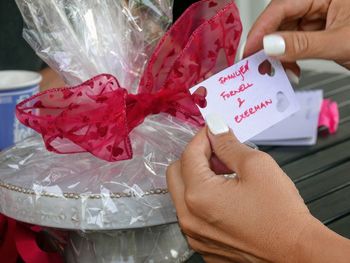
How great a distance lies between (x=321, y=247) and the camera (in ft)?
1.83

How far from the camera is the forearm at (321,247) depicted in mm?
554

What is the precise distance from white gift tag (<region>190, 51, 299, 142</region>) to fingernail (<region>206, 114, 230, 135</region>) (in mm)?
11

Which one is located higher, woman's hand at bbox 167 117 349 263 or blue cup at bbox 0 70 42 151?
woman's hand at bbox 167 117 349 263

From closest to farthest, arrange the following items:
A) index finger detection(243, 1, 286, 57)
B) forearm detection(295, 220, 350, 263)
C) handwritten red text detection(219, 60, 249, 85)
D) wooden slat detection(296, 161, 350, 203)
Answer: forearm detection(295, 220, 350, 263) → handwritten red text detection(219, 60, 249, 85) → index finger detection(243, 1, 286, 57) → wooden slat detection(296, 161, 350, 203)

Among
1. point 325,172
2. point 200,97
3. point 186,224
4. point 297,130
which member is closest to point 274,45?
point 200,97

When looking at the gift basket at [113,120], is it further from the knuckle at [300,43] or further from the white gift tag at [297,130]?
the white gift tag at [297,130]

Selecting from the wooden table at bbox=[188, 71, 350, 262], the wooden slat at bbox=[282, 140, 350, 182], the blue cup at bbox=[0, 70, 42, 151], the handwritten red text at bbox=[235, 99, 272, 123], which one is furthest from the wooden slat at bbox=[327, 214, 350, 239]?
the blue cup at bbox=[0, 70, 42, 151]

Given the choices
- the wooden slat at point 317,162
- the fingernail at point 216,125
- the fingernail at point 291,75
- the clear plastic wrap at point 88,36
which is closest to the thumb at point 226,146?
the fingernail at point 216,125

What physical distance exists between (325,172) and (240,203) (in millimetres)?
482

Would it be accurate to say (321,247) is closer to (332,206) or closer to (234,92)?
(234,92)

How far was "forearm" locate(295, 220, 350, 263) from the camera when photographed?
554mm

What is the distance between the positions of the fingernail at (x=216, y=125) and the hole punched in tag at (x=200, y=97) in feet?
0.05

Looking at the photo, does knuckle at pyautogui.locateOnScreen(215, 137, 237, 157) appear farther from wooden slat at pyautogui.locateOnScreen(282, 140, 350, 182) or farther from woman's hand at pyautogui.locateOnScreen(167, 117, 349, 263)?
wooden slat at pyautogui.locateOnScreen(282, 140, 350, 182)

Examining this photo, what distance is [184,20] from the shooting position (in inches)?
27.1
